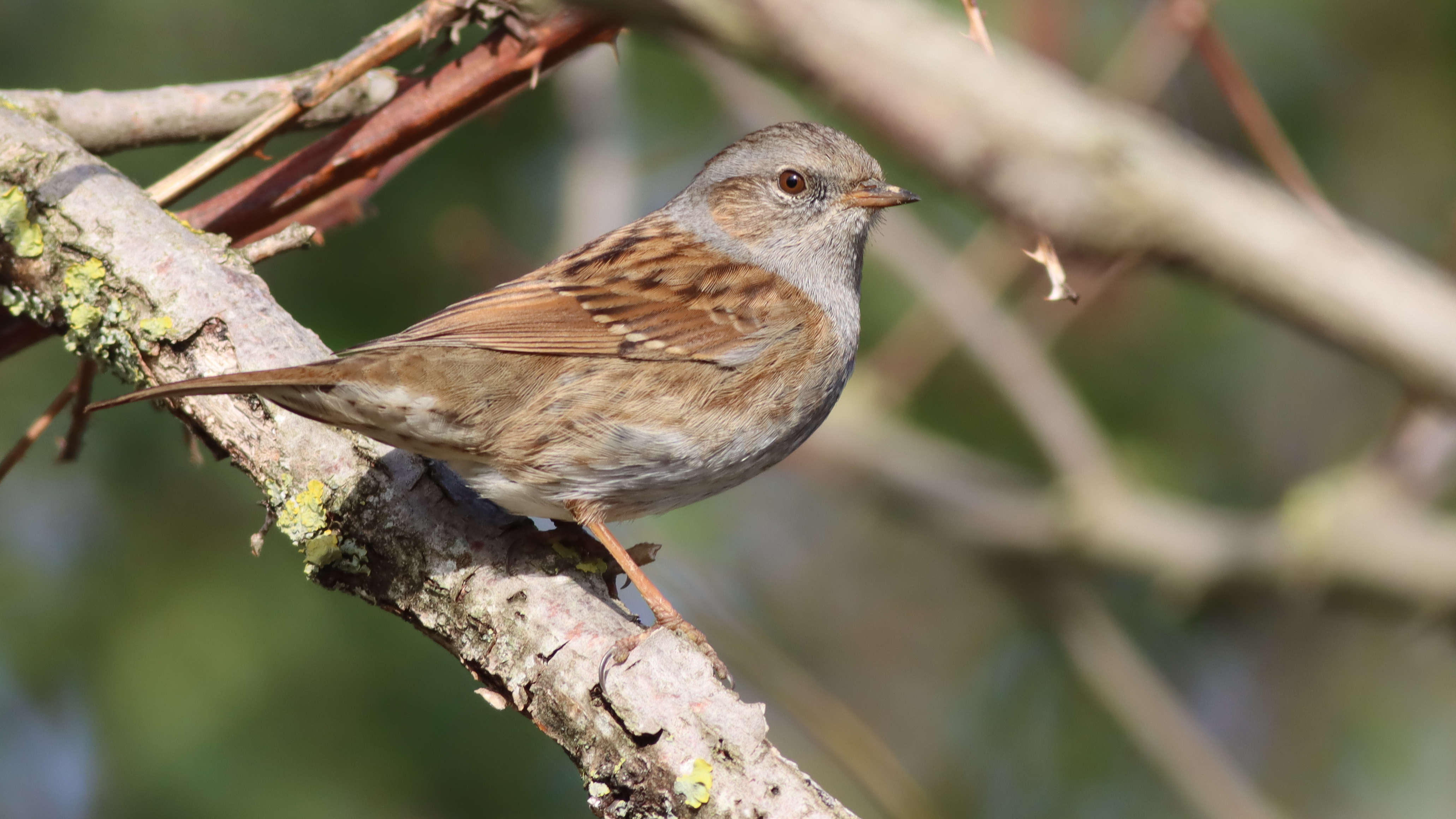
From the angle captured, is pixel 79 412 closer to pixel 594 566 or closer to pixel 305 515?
pixel 305 515

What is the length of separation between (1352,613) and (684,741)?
4.15 meters

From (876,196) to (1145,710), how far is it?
7.94 feet

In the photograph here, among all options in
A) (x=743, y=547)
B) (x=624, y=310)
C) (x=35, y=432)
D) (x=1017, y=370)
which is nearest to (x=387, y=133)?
(x=624, y=310)

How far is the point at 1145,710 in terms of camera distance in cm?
478

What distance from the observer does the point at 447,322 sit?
283 cm

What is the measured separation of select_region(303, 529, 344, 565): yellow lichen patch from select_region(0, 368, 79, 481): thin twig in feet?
3.01

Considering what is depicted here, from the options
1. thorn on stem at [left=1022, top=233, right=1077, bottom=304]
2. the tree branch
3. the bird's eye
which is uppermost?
the tree branch

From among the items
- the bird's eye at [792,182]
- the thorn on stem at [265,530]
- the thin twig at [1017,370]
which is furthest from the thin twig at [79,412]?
the thin twig at [1017,370]

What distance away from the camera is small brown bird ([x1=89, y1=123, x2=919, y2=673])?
2547 millimetres

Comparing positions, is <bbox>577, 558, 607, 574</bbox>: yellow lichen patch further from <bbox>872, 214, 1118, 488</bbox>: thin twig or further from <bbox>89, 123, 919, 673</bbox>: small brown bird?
<bbox>872, 214, 1118, 488</bbox>: thin twig

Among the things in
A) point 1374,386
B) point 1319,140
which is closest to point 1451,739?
point 1374,386

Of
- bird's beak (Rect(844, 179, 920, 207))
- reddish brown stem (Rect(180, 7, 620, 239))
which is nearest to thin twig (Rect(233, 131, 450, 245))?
reddish brown stem (Rect(180, 7, 620, 239))

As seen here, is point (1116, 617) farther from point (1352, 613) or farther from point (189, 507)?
point (189, 507)

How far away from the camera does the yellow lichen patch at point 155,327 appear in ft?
8.03
